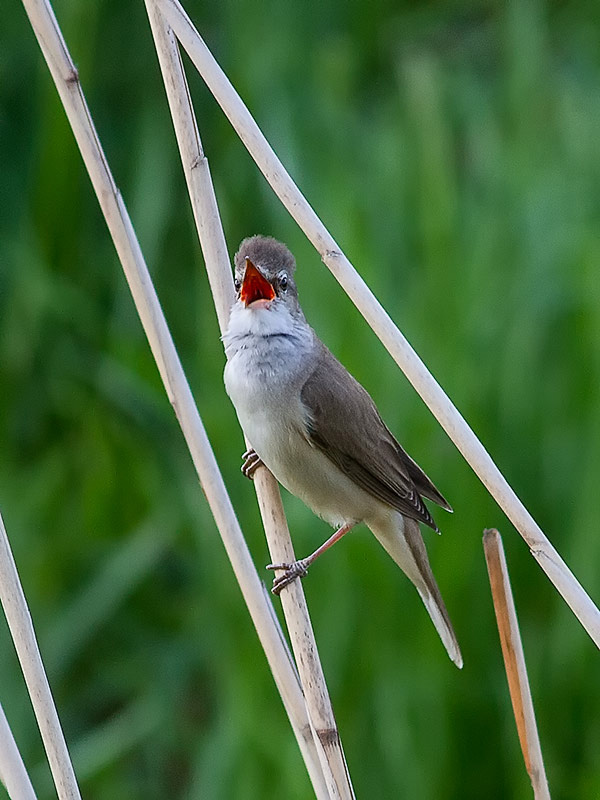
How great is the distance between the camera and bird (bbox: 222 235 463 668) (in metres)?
2.50

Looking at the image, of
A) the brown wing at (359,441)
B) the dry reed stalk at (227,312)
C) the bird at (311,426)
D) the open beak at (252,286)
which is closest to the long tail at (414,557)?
the bird at (311,426)

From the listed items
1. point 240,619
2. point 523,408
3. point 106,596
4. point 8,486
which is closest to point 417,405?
point 523,408

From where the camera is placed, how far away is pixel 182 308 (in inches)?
168

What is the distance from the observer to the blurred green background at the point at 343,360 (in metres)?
3.05

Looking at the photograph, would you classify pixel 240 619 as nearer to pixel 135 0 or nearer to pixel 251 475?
pixel 251 475

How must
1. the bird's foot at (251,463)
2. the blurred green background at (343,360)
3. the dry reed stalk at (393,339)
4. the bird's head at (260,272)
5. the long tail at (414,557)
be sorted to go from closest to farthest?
the dry reed stalk at (393,339) → the bird's head at (260,272) → the bird's foot at (251,463) → the long tail at (414,557) → the blurred green background at (343,360)

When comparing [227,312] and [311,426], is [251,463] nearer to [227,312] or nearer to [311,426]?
[311,426]

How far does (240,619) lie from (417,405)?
0.72 metres

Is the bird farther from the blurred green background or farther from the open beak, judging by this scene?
the blurred green background

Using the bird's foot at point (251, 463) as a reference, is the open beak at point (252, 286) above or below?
above

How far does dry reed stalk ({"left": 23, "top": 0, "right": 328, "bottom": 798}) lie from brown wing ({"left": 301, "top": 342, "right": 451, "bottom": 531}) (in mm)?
459

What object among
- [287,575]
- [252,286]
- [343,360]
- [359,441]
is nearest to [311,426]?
[359,441]

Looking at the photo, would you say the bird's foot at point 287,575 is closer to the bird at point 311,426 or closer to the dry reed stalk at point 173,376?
the dry reed stalk at point 173,376

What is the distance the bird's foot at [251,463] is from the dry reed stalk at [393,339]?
0.71 meters
